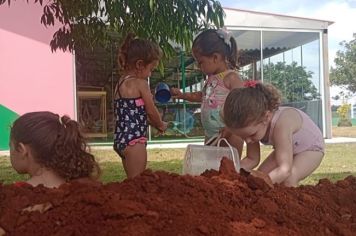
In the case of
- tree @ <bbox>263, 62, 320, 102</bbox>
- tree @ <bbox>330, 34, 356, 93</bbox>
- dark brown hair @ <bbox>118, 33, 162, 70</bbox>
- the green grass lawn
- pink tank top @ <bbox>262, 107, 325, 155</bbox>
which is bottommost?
the green grass lawn

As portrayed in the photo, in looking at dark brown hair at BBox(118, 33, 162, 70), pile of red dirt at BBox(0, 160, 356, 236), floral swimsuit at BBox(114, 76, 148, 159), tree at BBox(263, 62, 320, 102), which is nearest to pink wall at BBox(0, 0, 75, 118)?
tree at BBox(263, 62, 320, 102)

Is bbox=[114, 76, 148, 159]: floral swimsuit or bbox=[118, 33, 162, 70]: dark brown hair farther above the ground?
bbox=[118, 33, 162, 70]: dark brown hair

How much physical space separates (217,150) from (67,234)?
1.26 meters

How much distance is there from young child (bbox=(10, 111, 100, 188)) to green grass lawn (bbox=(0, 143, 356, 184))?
139 inches

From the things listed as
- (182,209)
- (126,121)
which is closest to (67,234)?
(182,209)

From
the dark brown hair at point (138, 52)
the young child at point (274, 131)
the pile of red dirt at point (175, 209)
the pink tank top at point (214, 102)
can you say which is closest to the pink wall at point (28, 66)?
the dark brown hair at point (138, 52)

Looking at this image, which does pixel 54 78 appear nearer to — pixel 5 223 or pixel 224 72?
pixel 224 72

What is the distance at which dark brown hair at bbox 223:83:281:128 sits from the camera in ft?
8.70

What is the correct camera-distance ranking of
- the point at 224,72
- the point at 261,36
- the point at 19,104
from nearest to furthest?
the point at 224,72
the point at 19,104
the point at 261,36

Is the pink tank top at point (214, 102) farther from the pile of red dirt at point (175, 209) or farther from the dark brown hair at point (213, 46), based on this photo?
the pile of red dirt at point (175, 209)

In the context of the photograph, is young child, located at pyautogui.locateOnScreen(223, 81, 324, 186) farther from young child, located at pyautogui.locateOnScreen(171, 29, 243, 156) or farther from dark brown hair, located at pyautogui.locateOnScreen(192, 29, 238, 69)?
dark brown hair, located at pyautogui.locateOnScreen(192, 29, 238, 69)

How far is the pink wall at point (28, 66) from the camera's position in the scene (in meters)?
12.3

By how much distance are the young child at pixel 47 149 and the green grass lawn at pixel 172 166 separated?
3534 mm

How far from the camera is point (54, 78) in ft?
41.8
